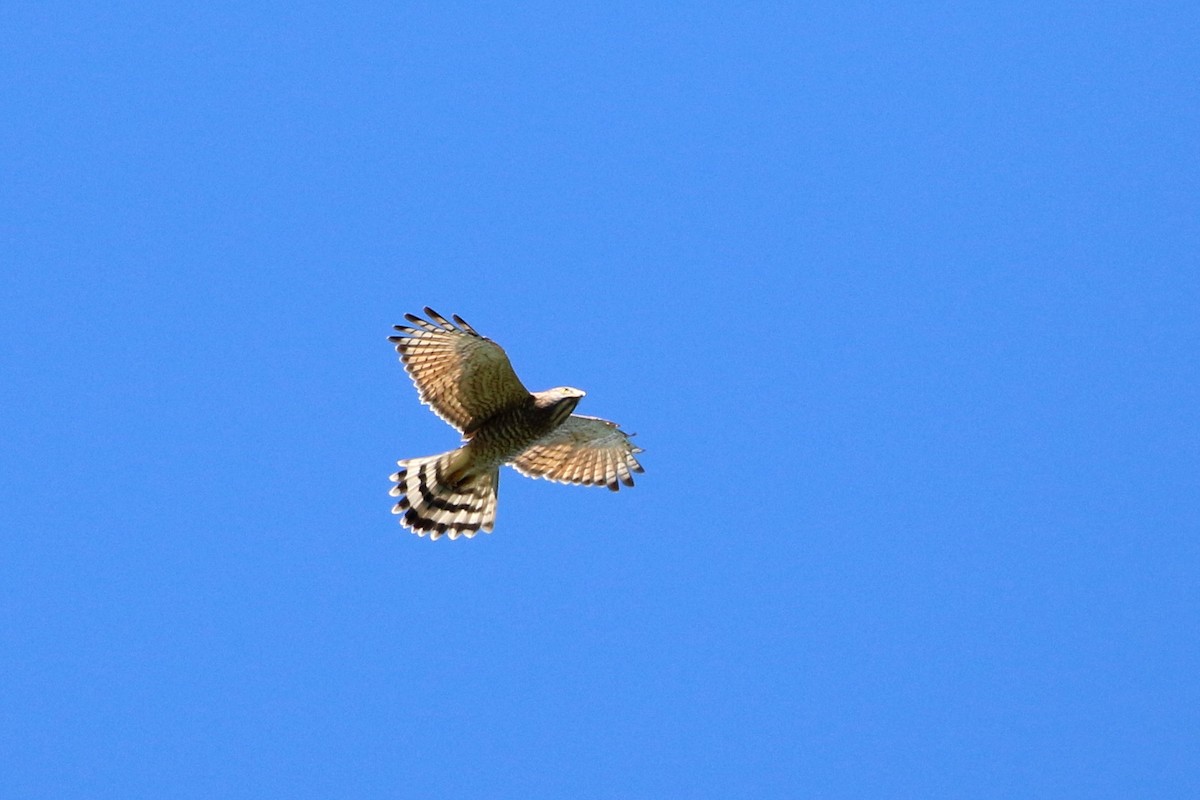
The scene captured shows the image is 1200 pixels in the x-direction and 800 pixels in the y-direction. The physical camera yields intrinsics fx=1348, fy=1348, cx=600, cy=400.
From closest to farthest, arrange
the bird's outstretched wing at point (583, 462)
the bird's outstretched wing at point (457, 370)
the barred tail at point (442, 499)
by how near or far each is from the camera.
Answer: the bird's outstretched wing at point (457, 370), the barred tail at point (442, 499), the bird's outstretched wing at point (583, 462)

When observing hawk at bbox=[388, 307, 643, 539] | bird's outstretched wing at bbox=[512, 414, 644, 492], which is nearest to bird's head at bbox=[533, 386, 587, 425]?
hawk at bbox=[388, 307, 643, 539]

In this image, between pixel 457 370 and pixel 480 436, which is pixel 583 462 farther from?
pixel 457 370

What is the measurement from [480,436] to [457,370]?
0.58m

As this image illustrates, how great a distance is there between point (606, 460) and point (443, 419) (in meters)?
1.54

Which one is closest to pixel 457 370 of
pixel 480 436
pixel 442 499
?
pixel 480 436

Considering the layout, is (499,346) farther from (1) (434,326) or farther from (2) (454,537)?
(2) (454,537)

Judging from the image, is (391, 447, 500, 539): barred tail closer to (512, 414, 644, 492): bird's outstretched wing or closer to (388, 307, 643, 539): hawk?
(388, 307, 643, 539): hawk

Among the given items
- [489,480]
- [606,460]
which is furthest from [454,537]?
[606,460]

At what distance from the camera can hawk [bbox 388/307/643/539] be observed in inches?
398

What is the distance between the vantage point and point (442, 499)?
36.6 feet

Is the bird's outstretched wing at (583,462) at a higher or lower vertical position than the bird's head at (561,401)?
higher

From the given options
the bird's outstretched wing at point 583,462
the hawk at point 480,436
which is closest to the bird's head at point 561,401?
the hawk at point 480,436

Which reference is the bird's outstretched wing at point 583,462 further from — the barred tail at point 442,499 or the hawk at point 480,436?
the barred tail at point 442,499

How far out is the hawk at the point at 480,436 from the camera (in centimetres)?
1011
